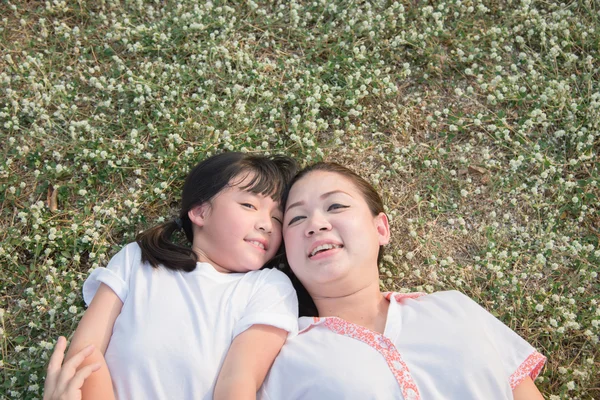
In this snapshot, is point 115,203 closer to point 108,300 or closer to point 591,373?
point 108,300

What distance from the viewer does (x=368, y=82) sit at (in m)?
4.39

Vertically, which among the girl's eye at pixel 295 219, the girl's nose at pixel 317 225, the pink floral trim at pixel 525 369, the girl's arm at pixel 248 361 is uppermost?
the girl's nose at pixel 317 225

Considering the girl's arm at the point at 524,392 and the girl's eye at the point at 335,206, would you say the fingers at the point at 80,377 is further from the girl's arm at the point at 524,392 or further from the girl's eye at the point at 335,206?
the girl's arm at the point at 524,392

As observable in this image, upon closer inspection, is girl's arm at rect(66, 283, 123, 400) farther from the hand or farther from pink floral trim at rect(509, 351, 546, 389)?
pink floral trim at rect(509, 351, 546, 389)

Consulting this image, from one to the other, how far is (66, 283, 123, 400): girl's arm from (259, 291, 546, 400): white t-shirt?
2.66ft

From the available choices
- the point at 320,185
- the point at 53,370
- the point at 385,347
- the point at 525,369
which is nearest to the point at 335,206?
the point at 320,185

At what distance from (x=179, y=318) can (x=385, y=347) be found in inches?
43.2

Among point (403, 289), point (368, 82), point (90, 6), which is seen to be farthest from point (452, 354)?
point (90, 6)

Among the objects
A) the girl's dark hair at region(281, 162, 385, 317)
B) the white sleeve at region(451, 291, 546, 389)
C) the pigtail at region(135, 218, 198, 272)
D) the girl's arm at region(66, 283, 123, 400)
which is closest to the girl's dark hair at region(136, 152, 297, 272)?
the pigtail at region(135, 218, 198, 272)

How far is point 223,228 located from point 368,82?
1756 mm

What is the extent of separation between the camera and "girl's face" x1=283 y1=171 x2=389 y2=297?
3135mm

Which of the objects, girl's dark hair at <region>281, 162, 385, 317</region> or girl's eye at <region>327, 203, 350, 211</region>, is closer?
girl's eye at <region>327, 203, 350, 211</region>

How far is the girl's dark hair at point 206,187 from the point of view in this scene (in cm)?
338

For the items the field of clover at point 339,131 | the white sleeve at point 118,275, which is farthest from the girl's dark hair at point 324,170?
the white sleeve at point 118,275
